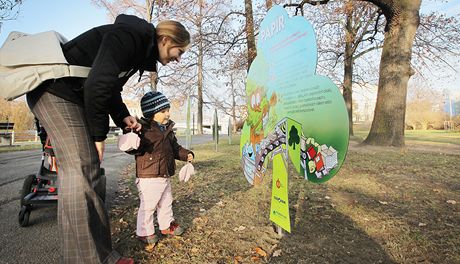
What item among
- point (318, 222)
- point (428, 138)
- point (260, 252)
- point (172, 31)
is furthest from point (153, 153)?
point (428, 138)

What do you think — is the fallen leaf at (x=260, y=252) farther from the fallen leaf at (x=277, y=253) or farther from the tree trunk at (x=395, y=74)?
the tree trunk at (x=395, y=74)

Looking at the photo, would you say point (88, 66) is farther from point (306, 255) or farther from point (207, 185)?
point (207, 185)

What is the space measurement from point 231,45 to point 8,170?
9.03m

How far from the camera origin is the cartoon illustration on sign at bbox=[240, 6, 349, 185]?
2043 mm

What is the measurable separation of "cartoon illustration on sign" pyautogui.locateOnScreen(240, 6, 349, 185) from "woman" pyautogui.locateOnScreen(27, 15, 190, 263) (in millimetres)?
1210

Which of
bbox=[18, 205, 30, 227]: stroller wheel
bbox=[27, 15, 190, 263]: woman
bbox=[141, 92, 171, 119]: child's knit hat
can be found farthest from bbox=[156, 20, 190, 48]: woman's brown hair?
bbox=[18, 205, 30, 227]: stroller wheel

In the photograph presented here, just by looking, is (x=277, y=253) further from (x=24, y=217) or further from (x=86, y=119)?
(x=24, y=217)

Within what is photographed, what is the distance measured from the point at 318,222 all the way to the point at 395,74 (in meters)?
6.48

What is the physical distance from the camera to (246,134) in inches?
145

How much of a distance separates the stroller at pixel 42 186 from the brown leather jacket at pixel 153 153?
0.67 meters

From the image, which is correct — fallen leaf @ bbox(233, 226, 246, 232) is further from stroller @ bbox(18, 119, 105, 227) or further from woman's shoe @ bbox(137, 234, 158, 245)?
stroller @ bbox(18, 119, 105, 227)

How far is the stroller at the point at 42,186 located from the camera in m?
2.70

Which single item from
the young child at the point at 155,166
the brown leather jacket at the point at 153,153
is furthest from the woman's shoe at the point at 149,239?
the brown leather jacket at the point at 153,153

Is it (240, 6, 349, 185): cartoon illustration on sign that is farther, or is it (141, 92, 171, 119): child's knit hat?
(141, 92, 171, 119): child's knit hat
